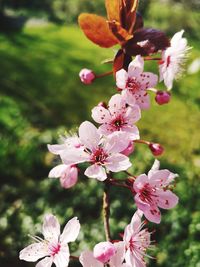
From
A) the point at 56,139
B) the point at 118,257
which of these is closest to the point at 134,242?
the point at 118,257

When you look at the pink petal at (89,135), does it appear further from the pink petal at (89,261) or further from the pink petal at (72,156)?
the pink petal at (89,261)

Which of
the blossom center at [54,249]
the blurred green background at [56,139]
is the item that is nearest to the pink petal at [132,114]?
the blossom center at [54,249]

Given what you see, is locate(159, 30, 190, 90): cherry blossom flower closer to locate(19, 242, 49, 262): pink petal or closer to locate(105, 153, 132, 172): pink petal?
locate(105, 153, 132, 172): pink petal

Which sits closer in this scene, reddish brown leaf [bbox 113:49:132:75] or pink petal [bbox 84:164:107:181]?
pink petal [bbox 84:164:107:181]

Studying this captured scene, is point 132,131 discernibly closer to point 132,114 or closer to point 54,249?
point 132,114

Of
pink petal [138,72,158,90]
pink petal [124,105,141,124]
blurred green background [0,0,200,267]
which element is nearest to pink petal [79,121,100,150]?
pink petal [124,105,141,124]

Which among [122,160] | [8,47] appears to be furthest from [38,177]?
[8,47]
